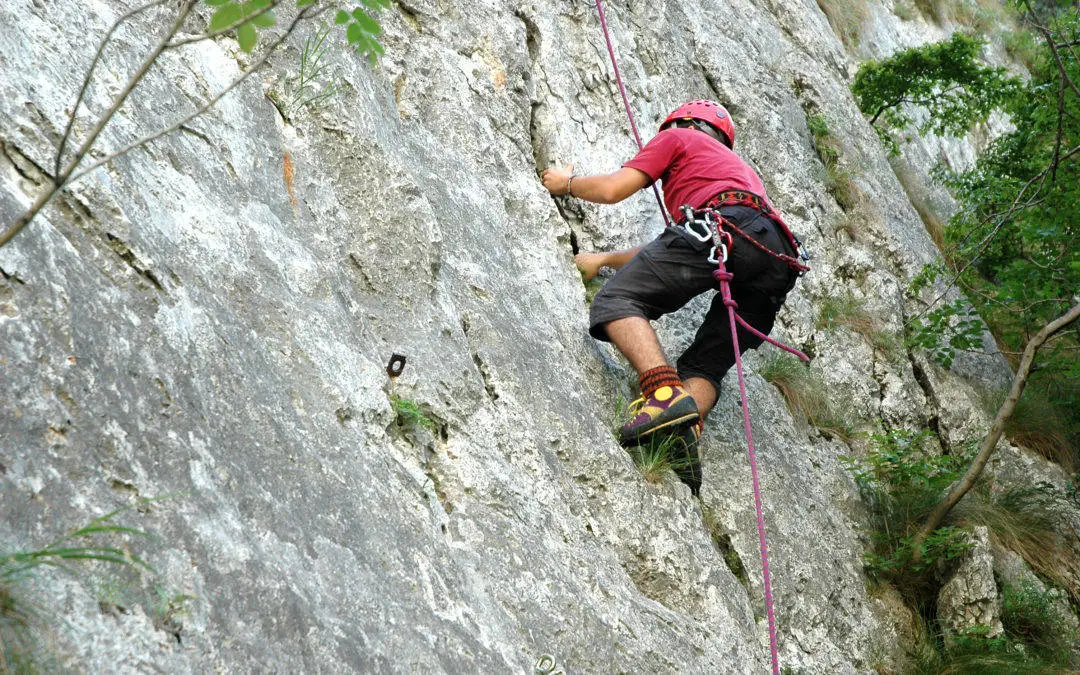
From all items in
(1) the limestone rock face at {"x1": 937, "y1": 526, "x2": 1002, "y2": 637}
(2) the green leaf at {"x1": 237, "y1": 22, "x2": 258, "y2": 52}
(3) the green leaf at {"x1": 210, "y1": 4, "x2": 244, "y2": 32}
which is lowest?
(1) the limestone rock face at {"x1": 937, "y1": 526, "x2": 1002, "y2": 637}

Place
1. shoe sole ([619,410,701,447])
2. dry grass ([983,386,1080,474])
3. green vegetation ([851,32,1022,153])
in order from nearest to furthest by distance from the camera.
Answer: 1. shoe sole ([619,410,701,447])
2. dry grass ([983,386,1080,474])
3. green vegetation ([851,32,1022,153])

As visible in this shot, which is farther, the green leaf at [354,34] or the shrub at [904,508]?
the shrub at [904,508]

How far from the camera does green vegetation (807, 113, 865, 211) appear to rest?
795 cm

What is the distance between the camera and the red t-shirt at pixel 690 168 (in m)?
5.09

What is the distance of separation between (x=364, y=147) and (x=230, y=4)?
231 centimetres

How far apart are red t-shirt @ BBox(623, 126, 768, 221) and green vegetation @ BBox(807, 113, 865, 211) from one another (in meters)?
2.95

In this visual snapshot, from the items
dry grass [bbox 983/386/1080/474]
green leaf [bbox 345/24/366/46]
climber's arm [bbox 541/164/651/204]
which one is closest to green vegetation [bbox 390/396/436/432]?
green leaf [bbox 345/24/366/46]

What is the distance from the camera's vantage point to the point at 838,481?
18.9 ft

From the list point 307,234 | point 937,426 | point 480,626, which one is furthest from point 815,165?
point 480,626

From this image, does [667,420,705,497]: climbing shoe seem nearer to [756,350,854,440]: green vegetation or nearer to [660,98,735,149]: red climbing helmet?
[756,350,854,440]: green vegetation

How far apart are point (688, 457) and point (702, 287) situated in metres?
0.88

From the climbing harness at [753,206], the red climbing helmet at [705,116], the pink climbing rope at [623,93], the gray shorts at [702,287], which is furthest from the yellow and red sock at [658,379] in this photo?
the red climbing helmet at [705,116]

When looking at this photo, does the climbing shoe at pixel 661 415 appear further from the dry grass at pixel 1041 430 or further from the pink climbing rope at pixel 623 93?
the dry grass at pixel 1041 430

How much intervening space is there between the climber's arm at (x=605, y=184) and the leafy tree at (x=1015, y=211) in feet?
7.22
